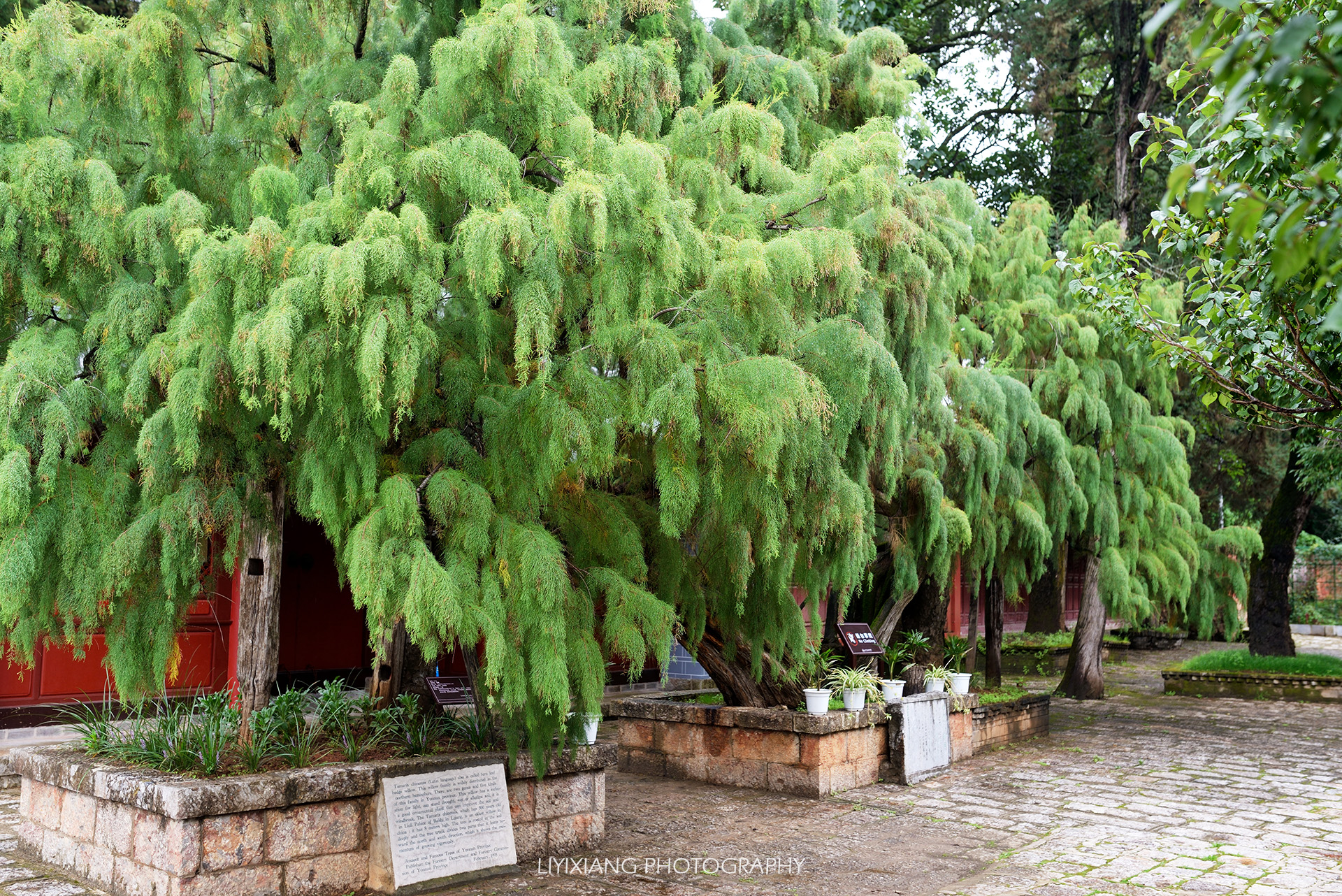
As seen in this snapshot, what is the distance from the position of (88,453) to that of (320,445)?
1421 mm

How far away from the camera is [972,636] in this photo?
14711mm

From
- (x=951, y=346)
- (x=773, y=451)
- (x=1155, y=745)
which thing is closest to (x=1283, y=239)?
(x=773, y=451)

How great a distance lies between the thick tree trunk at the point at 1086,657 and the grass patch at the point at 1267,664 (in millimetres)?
2130

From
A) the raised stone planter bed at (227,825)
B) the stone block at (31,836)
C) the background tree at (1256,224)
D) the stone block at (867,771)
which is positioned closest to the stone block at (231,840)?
the raised stone planter bed at (227,825)

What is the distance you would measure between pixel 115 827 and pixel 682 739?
446 cm

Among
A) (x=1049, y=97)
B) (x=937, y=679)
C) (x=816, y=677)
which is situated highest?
(x=1049, y=97)

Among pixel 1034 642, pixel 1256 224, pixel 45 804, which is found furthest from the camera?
pixel 1034 642

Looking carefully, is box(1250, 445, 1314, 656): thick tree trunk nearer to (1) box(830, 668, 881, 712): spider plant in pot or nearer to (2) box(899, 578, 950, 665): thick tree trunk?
(2) box(899, 578, 950, 665): thick tree trunk

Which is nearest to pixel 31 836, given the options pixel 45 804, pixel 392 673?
pixel 45 804

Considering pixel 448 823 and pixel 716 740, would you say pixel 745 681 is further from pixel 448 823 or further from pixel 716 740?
pixel 448 823

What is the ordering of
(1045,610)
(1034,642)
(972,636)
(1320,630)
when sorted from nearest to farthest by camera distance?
1. (972,636)
2. (1034,642)
3. (1045,610)
4. (1320,630)

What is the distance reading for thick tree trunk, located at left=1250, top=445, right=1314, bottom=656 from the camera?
598 inches

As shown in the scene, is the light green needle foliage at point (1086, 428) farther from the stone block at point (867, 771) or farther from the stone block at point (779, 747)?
the stone block at point (779, 747)

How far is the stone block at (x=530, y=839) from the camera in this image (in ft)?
18.9
